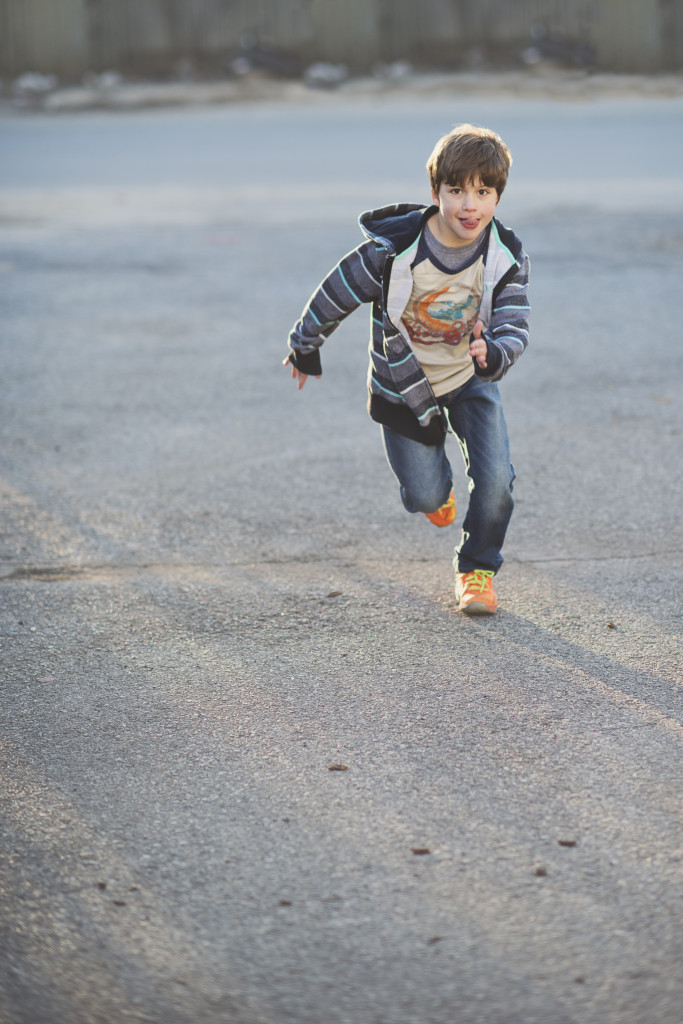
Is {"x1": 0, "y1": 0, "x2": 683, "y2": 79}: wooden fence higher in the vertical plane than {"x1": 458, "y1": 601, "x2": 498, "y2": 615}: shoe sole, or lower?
higher

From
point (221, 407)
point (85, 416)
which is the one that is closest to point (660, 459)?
point (221, 407)

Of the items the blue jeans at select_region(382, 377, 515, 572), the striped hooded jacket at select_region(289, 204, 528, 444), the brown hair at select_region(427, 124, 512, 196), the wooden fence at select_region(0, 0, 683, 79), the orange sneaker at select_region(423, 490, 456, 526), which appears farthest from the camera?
the wooden fence at select_region(0, 0, 683, 79)

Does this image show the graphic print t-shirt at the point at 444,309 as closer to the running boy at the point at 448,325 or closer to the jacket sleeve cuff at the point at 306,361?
the running boy at the point at 448,325

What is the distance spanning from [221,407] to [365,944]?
13.8 feet

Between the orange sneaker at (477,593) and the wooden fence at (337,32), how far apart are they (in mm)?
25558

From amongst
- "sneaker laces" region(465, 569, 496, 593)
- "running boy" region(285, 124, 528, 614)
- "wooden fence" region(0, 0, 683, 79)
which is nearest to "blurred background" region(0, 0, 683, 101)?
"wooden fence" region(0, 0, 683, 79)

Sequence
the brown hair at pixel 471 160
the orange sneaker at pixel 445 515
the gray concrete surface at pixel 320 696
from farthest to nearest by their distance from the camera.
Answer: the orange sneaker at pixel 445 515 < the brown hair at pixel 471 160 < the gray concrete surface at pixel 320 696

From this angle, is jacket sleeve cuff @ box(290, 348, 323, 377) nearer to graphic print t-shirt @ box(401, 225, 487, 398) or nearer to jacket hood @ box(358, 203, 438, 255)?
graphic print t-shirt @ box(401, 225, 487, 398)

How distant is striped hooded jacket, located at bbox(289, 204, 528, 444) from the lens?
361 centimetres

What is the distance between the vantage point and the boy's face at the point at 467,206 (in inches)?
136

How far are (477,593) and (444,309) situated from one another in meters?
0.94

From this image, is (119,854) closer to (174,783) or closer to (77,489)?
(174,783)

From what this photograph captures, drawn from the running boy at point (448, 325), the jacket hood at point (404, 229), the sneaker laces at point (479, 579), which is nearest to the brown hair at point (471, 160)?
the running boy at point (448, 325)

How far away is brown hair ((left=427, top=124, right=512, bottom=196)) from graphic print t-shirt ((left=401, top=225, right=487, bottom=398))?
9.1 inches
